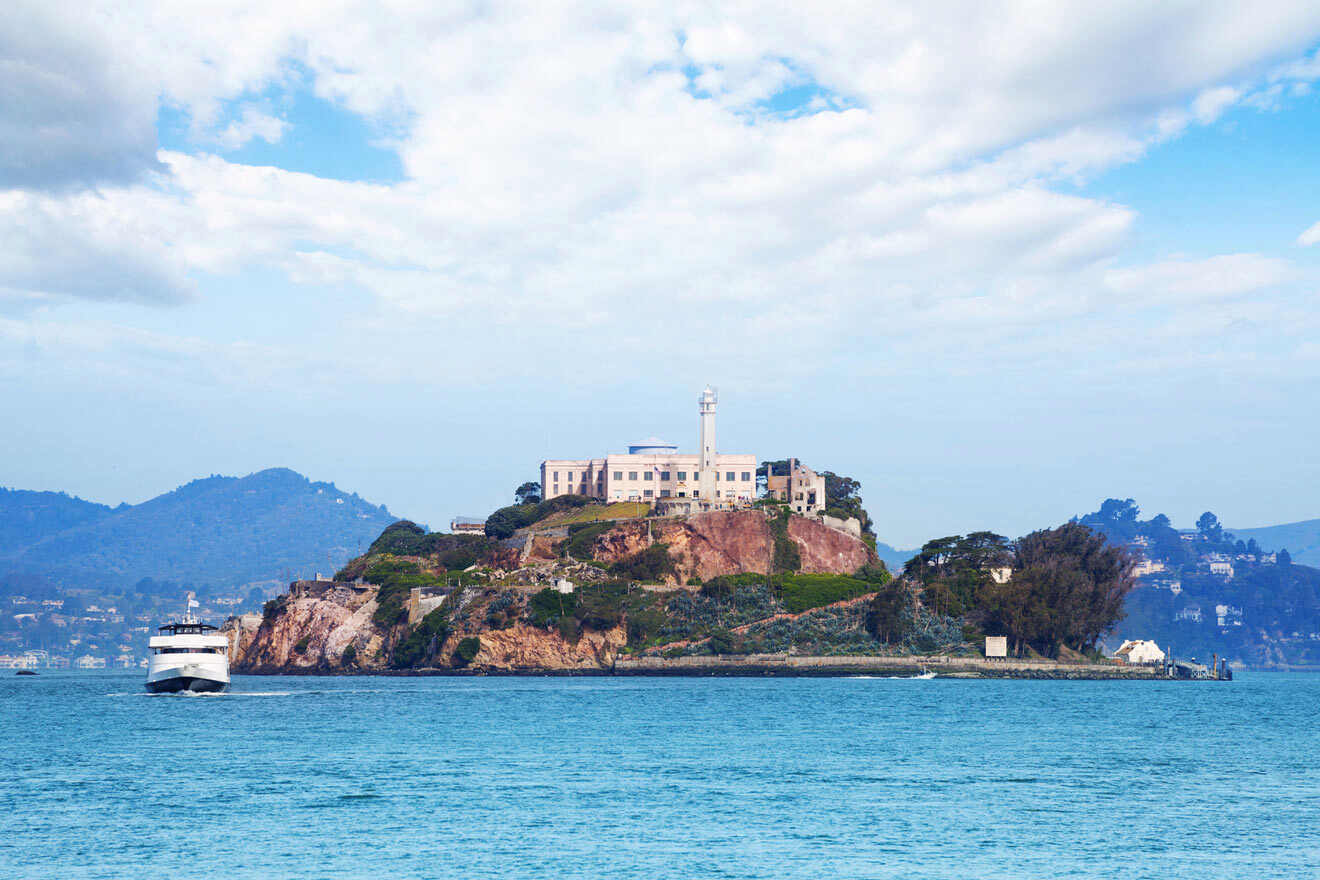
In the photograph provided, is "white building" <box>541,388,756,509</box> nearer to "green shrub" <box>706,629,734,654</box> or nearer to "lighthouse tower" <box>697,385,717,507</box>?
"lighthouse tower" <box>697,385,717,507</box>

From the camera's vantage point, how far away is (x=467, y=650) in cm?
13738

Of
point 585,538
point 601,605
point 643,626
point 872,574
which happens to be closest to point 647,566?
point 601,605

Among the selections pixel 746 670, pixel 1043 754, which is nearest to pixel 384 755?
pixel 1043 754

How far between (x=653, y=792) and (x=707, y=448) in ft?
394

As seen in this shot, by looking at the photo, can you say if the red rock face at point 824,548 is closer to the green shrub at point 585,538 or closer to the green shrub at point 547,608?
the green shrub at point 585,538

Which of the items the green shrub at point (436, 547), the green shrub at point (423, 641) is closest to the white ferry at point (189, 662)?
the green shrub at point (423, 641)

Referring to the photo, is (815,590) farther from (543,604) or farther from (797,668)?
(543,604)

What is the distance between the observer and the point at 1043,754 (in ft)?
189

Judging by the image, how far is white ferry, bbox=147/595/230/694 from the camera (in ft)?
295

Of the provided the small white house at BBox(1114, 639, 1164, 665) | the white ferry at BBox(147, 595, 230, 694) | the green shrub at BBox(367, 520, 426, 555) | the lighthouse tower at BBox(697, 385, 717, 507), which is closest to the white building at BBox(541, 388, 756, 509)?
the lighthouse tower at BBox(697, 385, 717, 507)

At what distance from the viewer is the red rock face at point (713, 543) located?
487 ft

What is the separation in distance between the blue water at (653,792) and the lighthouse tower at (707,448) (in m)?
79.7

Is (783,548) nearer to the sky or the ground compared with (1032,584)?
nearer to the sky

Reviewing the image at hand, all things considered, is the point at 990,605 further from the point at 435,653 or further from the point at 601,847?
the point at 601,847
